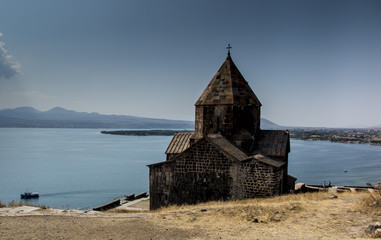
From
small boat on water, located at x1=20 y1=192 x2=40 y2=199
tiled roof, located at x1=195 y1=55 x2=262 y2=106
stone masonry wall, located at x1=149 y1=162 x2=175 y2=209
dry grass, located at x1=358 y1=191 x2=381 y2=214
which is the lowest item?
small boat on water, located at x1=20 y1=192 x2=40 y2=199

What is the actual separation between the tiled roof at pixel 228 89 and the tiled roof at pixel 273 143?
1.51 m

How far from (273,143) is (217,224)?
7179 millimetres

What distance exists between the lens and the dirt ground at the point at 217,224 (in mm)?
5633

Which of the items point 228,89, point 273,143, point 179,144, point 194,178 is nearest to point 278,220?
point 194,178

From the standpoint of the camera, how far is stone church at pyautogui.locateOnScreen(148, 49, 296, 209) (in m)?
10.2

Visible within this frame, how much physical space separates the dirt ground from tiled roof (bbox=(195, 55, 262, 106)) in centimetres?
592

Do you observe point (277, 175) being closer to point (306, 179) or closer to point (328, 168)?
point (306, 179)

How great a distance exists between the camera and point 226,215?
7.02m

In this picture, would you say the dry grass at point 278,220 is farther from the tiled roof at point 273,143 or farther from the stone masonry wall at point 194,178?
the tiled roof at point 273,143

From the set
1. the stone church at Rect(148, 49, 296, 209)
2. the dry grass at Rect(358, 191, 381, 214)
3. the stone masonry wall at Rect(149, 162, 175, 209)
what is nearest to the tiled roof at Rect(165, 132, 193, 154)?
the stone church at Rect(148, 49, 296, 209)

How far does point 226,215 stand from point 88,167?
4620 centimetres

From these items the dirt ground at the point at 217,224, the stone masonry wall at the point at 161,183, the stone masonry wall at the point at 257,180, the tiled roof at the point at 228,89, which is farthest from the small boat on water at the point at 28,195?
the stone masonry wall at the point at 257,180

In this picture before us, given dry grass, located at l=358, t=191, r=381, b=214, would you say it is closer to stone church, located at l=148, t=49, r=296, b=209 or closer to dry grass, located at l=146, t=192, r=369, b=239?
dry grass, located at l=146, t=192, r=369, b=239

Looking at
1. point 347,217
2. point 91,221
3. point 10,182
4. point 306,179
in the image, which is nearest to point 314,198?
point 347,217
